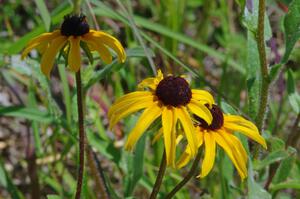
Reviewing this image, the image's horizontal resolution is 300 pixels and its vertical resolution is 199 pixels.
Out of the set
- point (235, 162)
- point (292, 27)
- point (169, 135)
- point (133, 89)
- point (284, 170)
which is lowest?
point (284, 170)

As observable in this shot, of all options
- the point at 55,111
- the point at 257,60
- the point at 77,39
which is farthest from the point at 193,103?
the point at 55,111

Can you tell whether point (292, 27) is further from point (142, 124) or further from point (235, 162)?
point (142, 124)

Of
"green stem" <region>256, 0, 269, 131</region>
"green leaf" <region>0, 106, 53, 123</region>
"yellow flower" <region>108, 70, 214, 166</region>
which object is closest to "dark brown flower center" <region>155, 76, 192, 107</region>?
"yellow flower" <region>108, 70, 214, 166</region>

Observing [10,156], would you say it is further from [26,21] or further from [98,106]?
[26,21]

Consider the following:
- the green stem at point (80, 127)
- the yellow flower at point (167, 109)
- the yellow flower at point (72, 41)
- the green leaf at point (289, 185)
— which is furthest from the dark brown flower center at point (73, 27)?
the green leaf at point (289, 185)

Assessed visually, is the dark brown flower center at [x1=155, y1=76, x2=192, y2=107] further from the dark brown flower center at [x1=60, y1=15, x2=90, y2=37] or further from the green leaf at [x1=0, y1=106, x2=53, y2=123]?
the green leaf at [x1=0, y1=106, x2=53, y2=123]

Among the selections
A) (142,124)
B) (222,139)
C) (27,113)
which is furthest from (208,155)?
(27,113)
